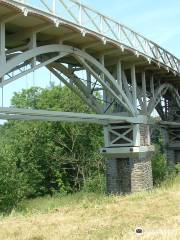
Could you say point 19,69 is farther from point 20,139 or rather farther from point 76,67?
point 20,139

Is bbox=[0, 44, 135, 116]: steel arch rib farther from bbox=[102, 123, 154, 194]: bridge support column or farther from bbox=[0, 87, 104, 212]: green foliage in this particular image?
bbox=[0, 87, 104, 212]: green foliage

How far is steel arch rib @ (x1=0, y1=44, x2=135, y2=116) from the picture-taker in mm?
15516

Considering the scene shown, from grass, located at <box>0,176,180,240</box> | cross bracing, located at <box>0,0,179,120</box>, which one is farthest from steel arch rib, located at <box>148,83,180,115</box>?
grass, located at <box>0,176,180,240</box>

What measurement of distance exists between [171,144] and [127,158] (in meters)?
12.8

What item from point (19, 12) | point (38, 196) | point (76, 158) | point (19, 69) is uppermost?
point (19, 12)

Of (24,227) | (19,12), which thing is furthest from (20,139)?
(24,227)

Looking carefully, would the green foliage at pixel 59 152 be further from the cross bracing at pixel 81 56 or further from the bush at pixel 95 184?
the cross bracing at pixel 81 56

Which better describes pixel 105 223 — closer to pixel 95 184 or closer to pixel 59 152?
pixel 95 184

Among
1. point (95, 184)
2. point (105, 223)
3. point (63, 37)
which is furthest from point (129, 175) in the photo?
point (105, 223)

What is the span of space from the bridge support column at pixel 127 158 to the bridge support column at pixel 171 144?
1134cm

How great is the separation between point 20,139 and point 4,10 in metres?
28.6

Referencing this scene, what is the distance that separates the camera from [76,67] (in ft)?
75.9

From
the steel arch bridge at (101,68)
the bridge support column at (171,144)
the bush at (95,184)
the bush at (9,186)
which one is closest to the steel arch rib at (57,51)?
the steel arch bridge at (101,68)

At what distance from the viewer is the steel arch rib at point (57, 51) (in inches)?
611
